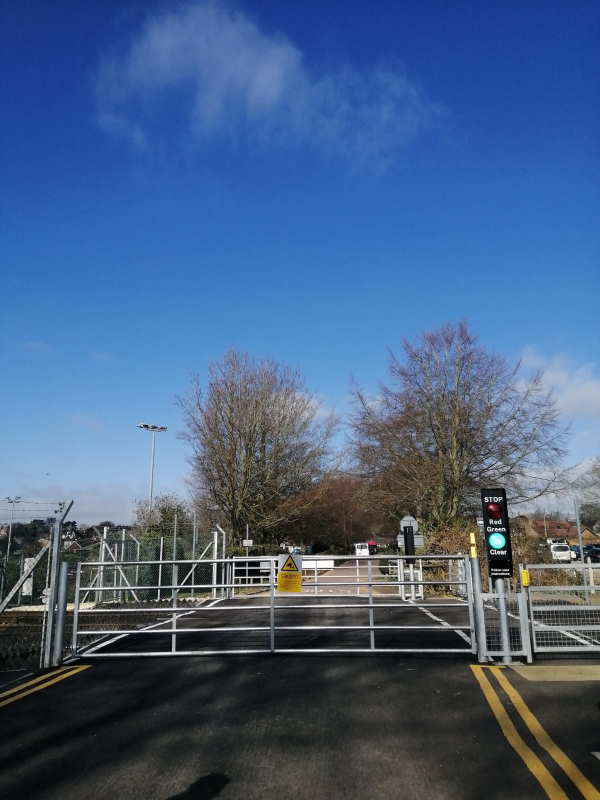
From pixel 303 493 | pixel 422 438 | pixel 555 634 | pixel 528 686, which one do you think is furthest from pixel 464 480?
pixel 528 686

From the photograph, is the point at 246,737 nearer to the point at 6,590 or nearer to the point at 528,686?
the point at 528,686

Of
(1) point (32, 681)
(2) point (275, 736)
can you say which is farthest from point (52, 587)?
(2) point (275, 736)

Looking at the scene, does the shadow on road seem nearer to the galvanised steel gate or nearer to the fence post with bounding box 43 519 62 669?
the galvanised steel gate

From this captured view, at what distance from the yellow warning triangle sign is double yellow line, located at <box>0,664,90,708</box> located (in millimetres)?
3302

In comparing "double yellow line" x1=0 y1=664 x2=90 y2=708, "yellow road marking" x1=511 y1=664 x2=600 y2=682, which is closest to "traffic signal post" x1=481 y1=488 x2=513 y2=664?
"yellow road marking" x1=511 y1=664 x2=600 y2=682

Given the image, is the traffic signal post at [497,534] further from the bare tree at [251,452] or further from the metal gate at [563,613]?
the bare tree at [251,452]

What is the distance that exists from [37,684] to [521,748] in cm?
613

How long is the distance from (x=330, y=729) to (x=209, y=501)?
109ft

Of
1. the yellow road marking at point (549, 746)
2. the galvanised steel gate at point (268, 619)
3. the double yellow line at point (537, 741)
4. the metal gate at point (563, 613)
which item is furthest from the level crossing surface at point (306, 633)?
the yellow road marking at point (549, 746)

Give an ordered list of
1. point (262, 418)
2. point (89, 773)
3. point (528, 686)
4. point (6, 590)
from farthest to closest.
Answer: point (262, 418) → point (6, 590) → point (528, 686) → point (89, 773)

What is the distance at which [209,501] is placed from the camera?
3862 cm

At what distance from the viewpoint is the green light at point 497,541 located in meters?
9.95

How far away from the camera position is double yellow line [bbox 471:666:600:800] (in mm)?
4602

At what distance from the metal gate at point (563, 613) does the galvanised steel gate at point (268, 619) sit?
3.68 ft
